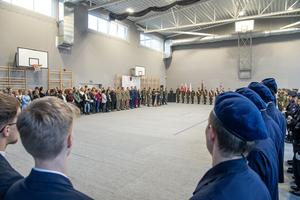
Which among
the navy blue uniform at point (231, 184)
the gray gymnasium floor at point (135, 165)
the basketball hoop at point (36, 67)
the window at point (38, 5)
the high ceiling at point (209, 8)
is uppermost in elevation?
the high ceiling at point (209, 8)

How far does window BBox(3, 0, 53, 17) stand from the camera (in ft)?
29.5

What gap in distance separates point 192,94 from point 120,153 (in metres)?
15.1

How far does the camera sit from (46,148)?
824 millimetres

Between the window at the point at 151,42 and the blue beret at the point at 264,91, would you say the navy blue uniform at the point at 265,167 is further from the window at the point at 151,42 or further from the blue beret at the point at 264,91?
the window at the point at 151,42

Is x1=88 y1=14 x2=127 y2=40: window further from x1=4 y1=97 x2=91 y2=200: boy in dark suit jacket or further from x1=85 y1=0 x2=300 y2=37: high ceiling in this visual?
x1=4 y1=97 x2=91 y2=200: boy in dark suit jacket

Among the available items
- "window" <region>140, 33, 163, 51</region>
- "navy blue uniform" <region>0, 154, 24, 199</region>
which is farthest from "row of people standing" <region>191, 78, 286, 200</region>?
"window" <region>140, 33, 163, 51</region>

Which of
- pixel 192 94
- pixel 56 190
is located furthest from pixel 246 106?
pixel 192 94

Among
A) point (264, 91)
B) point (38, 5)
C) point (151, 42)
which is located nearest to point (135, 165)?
point (264, 91)

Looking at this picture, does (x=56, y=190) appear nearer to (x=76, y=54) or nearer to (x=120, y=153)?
(x=120, y=153)

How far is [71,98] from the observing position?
952cm

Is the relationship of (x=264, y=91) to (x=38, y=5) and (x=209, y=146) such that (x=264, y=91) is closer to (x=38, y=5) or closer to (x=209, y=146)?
(x=209, y=146)

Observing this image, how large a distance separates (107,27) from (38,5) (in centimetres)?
474

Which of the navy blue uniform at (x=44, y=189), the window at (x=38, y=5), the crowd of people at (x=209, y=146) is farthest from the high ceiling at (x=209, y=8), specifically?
the navy blue uniform at (x=44, y=189)

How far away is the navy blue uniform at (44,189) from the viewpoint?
2.37 feet
